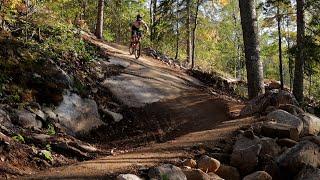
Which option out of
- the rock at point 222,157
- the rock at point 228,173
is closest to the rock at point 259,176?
the rock at point 228,173

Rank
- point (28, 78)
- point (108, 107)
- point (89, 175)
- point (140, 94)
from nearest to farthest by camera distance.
Result: point (89, 175) < point (28, 78) < point (108, 107) < point (140, 94)

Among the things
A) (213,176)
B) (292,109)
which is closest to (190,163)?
(213,176)

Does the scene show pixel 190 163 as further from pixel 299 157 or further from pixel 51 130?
pixel 51 130

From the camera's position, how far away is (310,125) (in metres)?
9.59

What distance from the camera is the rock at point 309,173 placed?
650 centimetres

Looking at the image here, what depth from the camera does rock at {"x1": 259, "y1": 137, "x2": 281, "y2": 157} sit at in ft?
25.1

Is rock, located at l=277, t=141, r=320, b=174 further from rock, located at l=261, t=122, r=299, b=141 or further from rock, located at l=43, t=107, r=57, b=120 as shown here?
→ rock, located at l=43, t=107, r=57, b=120

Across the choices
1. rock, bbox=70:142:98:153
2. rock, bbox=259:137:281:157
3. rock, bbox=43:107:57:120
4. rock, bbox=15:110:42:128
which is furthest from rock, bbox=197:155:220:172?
rock, bbox=43:107:57:120

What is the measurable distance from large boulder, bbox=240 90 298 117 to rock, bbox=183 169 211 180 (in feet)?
15.9

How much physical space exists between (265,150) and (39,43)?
827cm

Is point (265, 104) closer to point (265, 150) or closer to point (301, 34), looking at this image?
point (265, 150)

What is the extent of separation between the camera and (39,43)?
516 inches

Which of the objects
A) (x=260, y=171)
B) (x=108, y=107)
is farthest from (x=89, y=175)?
(x=108, y=107)

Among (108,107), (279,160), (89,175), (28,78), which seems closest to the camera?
(89,175)
